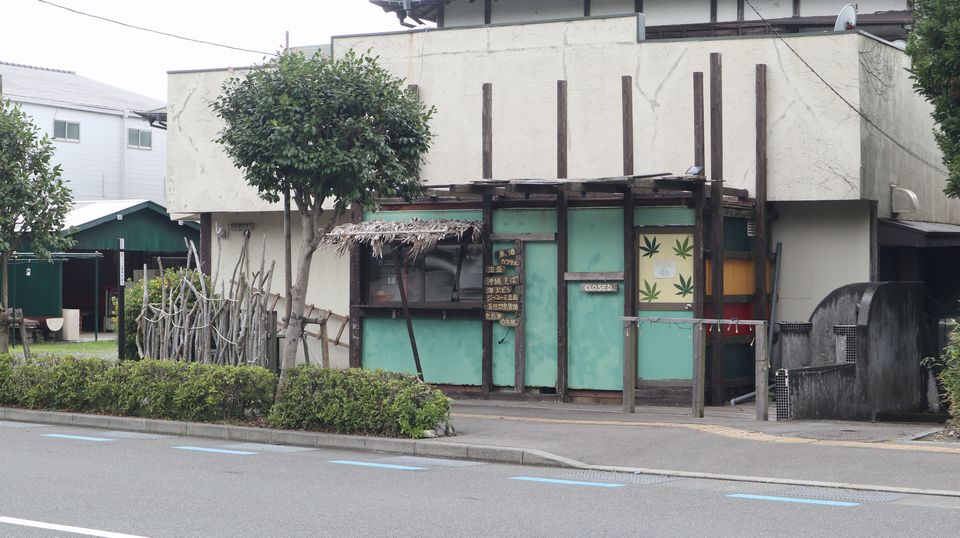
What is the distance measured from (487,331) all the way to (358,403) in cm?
476

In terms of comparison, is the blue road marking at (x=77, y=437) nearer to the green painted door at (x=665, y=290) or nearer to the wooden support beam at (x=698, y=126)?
the green painted door at (x=665, y=290)

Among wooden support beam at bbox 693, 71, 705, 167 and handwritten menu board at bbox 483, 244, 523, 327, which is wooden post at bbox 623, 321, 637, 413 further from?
wooden support beam at bbox 693, 71, 705, 167

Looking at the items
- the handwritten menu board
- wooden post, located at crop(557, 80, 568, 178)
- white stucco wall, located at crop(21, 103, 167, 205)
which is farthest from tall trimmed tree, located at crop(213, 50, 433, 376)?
white stucco wall, located at crop(21, 103, 167, 205)

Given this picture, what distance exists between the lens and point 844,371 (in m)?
16.1

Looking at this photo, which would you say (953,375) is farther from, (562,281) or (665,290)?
(562,281)

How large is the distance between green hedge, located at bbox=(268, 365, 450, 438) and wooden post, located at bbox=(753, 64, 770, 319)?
6738mm

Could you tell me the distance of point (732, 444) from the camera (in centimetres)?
1329

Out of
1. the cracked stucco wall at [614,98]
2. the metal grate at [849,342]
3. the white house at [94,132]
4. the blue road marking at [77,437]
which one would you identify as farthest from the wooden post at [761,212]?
the white house at [94,132]

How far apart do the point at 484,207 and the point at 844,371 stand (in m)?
5.85

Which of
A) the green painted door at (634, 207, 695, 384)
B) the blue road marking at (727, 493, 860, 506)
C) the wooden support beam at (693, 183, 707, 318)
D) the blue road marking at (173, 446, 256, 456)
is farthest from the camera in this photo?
the green painted door at (634, 207, 695, 384)

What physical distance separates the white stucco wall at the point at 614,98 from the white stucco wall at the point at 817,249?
104 cm

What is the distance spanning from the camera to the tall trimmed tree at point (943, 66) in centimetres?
1597

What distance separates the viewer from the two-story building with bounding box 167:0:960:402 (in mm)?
17781

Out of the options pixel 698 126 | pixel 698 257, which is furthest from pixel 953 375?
pixel 698 126
